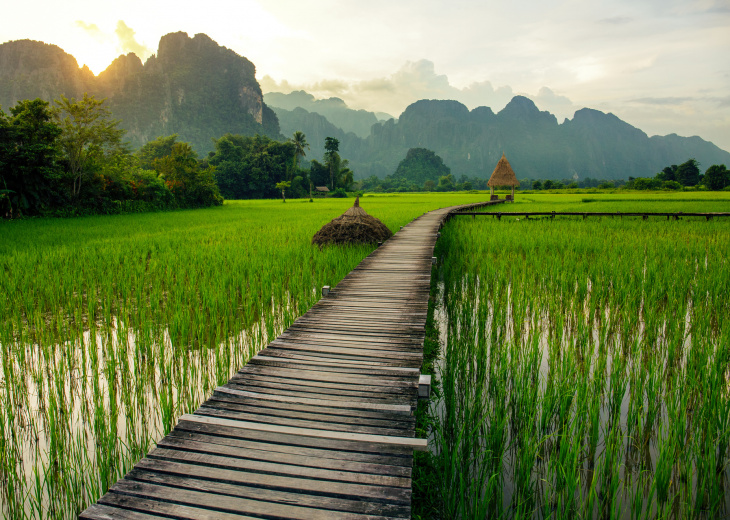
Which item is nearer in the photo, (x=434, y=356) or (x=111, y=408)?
(x=111, y=408)

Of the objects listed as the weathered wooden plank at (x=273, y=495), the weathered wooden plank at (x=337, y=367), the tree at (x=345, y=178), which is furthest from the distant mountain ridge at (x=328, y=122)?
the weathered wooden plank at (x=273, y=495)

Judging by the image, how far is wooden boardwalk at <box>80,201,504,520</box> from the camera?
1316 millimetres

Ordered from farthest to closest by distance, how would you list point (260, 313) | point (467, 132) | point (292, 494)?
point (467, 132) → point (260, 313) → point (292, 494)

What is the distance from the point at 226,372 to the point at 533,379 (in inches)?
84.9

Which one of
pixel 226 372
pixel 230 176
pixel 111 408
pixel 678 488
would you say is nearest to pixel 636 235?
pixel 678 488

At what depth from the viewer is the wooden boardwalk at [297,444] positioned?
1316 mm

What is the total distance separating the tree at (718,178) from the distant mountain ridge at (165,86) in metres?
75.5

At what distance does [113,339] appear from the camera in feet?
11.3

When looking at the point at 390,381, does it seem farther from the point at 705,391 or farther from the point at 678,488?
the point at 705,391

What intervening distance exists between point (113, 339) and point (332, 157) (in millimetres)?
49105

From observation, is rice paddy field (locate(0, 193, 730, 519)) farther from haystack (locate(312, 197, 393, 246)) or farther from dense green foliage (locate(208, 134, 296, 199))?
dense green foliage (locate(208, 134, 296, 199))

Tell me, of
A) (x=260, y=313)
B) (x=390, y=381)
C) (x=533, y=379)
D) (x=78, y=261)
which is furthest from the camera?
(x=78, y=261)

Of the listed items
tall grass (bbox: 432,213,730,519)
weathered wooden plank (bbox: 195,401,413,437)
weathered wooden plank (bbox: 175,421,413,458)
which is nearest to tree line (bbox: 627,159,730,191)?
tall grass (bbox: 432,213,730,519)

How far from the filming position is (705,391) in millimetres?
2188
